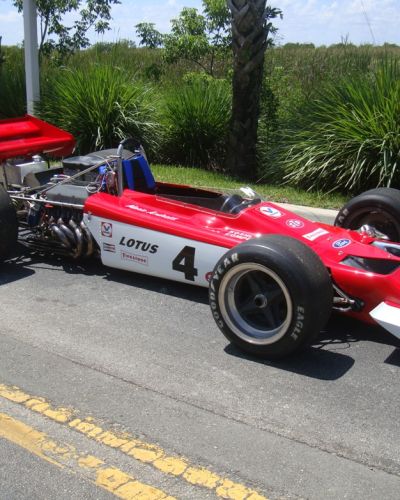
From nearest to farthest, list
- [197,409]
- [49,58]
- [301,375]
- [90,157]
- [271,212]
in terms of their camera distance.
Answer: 1. [197,409]
2. [301,375]
3. [271,212]
4. [90,157]
5. [49,58]

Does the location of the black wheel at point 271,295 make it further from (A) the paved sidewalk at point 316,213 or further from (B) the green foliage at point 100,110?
(B) the green foliage at point 100,110

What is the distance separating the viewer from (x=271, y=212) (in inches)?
204

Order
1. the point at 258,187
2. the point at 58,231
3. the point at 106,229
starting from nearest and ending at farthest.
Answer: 1. the point at 106,229
2. the point at 58,231
3. the point at 258,187

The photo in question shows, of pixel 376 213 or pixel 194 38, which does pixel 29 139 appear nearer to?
pixel 376 213

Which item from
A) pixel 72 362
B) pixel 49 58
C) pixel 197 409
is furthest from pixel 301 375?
pixel 49 58

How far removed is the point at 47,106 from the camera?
11.6 metres

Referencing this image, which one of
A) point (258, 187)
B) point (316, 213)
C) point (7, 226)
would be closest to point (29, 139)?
point (7, 226)

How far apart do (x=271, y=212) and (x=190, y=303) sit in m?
0.96

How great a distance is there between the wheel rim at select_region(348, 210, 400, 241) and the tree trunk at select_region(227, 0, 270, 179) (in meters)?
4.48

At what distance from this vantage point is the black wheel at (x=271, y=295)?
3904mm

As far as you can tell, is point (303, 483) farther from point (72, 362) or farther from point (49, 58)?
point (49, 58)

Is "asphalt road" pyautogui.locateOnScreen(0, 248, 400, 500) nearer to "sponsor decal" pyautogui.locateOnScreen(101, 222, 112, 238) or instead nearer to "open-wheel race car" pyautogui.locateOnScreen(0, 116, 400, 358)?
"open-wheel race car" pyautogui.locateOnScreen(0, 116, 400, 358)

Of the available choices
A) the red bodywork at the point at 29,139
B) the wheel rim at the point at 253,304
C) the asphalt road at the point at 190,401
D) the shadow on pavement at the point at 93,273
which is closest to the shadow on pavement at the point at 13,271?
the shadow on pavement at the point at 93,273

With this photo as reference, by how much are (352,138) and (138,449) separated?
6681 millimetres
